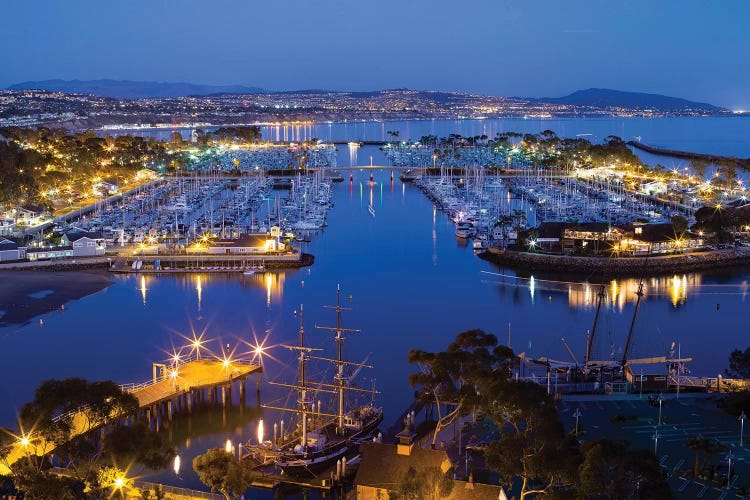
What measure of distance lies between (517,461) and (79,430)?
6.29 metres

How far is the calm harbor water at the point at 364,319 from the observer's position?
15952mm

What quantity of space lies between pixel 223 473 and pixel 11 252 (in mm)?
19184

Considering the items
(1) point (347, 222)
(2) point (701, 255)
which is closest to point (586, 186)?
(1) point (347, 222)

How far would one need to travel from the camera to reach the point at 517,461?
29.9 ft

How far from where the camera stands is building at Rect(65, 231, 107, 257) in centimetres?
2680

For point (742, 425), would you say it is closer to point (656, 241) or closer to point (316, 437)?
point (316, 437)

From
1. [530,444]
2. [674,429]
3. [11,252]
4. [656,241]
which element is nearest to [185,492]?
[530,444]

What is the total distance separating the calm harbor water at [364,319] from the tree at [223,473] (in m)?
1.75

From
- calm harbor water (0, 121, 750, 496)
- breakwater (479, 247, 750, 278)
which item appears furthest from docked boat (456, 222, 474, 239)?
breakwater (479, 247, 750, 278)

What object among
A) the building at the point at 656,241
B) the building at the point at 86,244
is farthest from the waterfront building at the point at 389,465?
the building at the point at 86,244

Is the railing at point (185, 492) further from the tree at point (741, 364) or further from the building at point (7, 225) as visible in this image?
the building at point (7, 225)

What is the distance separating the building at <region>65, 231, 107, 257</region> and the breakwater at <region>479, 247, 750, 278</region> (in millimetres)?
13054

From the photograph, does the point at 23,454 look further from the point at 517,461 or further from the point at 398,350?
the point at 398,350

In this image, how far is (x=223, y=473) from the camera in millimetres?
9805
